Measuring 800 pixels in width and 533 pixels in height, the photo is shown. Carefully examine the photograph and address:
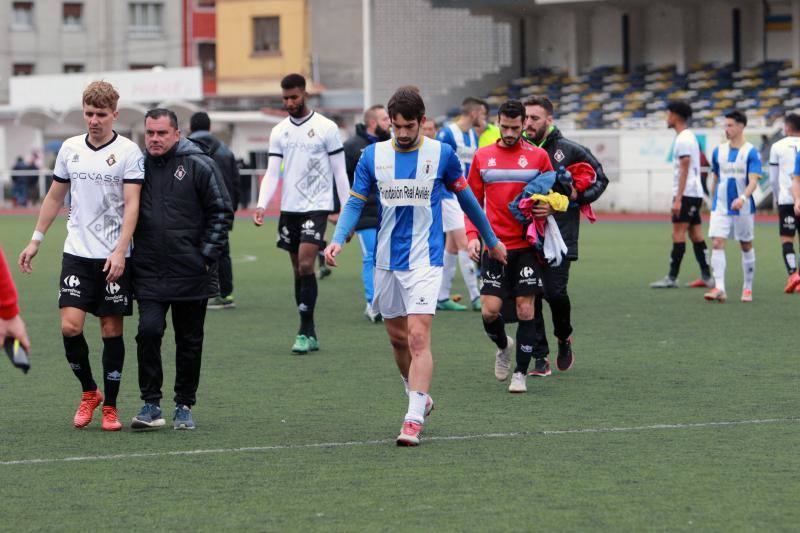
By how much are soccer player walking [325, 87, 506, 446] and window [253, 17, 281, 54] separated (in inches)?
2341

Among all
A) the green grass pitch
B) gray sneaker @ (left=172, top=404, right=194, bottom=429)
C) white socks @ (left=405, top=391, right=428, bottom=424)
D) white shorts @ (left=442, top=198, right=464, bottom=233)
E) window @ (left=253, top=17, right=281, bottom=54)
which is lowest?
the green grass pitch

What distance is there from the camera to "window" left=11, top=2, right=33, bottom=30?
7419 centimetres

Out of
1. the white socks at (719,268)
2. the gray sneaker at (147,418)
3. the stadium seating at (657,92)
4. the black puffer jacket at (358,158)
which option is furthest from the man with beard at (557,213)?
the stadium seating at (657,92)

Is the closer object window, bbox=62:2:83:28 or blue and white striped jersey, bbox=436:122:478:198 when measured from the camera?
blue and white striped jersey, bbox=436:122:478:198

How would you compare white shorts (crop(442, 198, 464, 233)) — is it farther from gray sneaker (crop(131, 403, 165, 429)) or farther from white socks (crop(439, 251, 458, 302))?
gray sneaker (crop(131, 403, 165, 429))

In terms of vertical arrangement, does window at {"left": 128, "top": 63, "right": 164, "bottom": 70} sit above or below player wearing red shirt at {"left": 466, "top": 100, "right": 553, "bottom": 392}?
above

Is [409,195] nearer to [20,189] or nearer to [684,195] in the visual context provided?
[684,195]

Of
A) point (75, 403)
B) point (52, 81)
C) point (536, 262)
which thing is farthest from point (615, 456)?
point (52, 81)

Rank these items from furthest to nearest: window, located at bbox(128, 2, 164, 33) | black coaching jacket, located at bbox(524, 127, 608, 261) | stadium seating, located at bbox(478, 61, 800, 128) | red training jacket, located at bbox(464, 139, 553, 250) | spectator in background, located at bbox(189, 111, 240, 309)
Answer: window, located at bbox(128, 2, 164, 33) → stadium seating, located at bbox(478, 61, 800, 128) → spectator in background, located at bbox(189, 111, 240, 309) → black coaching jacket, located at bbox(524, 127, 608, 261) → red training jacket, located at bbox(464, 139, 553, 250)

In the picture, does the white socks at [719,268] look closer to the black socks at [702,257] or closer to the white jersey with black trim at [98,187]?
the black socks at [702,257]

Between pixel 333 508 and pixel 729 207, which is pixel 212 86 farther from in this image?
pixel 333 508

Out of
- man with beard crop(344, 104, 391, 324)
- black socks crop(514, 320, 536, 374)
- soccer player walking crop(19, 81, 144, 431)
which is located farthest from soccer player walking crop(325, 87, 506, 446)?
man with beard crop(344, 104, 391, 324)

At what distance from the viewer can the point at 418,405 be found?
7.79m

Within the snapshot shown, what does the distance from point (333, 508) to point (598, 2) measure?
42407 millimetres
